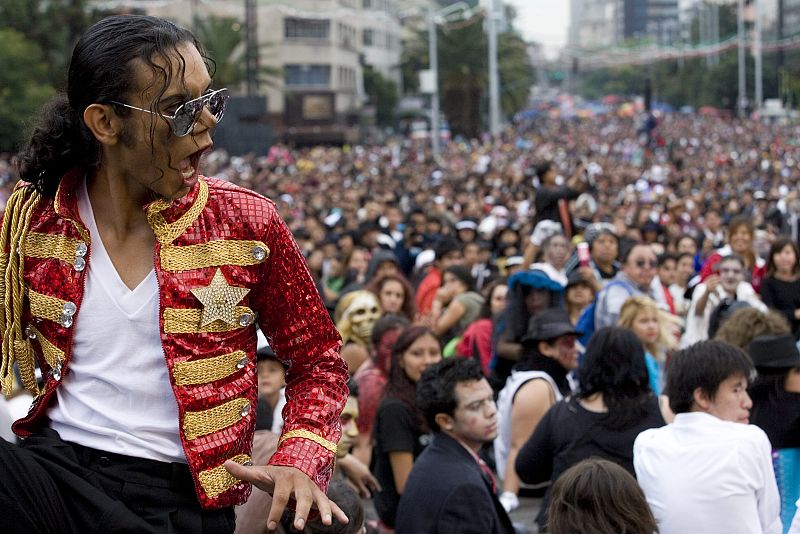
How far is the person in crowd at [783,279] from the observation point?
919 centimetres

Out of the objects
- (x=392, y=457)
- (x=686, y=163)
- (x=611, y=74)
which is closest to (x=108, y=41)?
(x=392, y=457)

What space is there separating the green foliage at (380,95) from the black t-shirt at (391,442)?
79.1m

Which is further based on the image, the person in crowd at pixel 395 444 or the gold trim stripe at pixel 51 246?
the person in crowd at pixel 395 444

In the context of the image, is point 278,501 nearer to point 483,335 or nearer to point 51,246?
point 51,246

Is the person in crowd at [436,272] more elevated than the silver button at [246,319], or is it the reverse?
the silver button at [246,319]

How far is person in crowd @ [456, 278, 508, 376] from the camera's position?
813 cm

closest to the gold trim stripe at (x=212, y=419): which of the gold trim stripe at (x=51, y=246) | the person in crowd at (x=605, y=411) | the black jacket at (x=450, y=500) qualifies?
the gold trim stripe at (x=51, y=246)

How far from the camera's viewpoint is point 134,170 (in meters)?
2.39

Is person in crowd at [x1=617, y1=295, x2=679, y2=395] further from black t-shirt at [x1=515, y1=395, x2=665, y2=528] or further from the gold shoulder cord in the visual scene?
the gold shoulder cord

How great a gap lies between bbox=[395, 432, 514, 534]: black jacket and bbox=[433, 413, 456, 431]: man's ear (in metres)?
0.14

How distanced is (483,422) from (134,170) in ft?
9.15

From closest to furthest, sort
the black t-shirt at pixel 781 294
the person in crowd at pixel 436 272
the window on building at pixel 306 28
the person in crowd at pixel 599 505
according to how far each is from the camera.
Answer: the person in crowd at pixel 599 505 → the black t-shirt at pixel 781 294 → the person in crowd at pixel 436 272 → the window on building at pixel 306 28

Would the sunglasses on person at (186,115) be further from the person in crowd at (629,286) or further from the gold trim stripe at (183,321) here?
the person in crowd at (629,286)

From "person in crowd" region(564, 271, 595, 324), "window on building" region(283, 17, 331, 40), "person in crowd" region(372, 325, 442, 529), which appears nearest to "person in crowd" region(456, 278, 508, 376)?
"person in crowd" region(564, 271, 595, 324)
